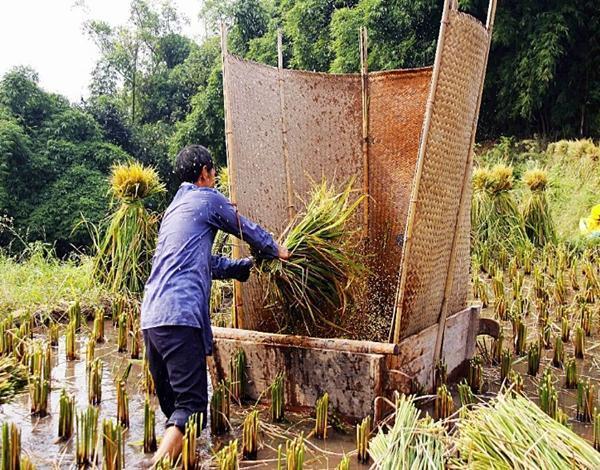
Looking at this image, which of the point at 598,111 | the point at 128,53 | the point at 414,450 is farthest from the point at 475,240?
the point at 128,53

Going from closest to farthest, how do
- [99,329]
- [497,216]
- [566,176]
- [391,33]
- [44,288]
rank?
1. [99,329]
2. [44,288]
3. [497,216]
4. [566,176]
5. [391,33]

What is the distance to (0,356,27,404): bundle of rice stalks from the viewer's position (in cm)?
257

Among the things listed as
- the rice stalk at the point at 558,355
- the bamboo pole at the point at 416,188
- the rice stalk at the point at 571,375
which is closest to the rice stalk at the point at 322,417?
the bamboo pole at the point at 416,188

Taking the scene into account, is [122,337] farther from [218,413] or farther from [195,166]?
[195,166]

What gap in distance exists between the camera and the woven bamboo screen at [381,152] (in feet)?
12.3

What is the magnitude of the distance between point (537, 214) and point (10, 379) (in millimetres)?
8247

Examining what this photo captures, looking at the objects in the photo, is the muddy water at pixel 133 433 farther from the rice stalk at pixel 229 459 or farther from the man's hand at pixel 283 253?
the man's hand at pixel 283 253

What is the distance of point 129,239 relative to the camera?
6898 millimetres

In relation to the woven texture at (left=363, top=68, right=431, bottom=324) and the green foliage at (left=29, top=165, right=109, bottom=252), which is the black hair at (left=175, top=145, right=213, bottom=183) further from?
the green foliage at (left=29, top=165, right=109, bottom=252)

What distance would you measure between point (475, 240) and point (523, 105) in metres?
7.77

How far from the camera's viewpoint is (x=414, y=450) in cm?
227

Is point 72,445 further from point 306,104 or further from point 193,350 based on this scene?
point 306,104

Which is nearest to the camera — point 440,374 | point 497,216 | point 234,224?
point 234,224

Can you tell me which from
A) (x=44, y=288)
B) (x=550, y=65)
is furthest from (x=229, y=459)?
(x=550, y=65)
